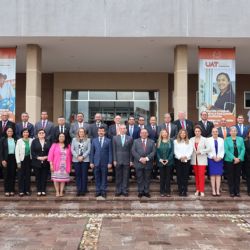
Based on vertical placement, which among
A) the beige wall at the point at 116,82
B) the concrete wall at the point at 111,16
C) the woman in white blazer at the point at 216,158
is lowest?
the woman in white blazer at the point at 216,158

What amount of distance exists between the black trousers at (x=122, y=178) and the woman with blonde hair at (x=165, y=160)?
824 mm

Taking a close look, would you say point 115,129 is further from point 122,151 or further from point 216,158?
point 216,158

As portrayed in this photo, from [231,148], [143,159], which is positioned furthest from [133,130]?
[231,148]

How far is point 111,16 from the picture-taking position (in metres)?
11.2

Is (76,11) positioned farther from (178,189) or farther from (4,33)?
(178,189)

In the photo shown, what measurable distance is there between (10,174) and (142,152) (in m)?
3.19

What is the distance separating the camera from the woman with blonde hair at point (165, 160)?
30.5ft

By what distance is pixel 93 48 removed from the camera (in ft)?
42.4

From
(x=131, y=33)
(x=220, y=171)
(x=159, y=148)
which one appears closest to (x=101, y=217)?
(x=159, y=148)

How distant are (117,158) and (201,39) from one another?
186 inches

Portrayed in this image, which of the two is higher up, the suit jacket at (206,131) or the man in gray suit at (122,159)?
the suit jacket at (206,131)

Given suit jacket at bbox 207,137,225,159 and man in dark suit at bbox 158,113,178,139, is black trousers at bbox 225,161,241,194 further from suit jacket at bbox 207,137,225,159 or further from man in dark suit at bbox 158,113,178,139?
man in dark suit at bbox 158,113,178,139

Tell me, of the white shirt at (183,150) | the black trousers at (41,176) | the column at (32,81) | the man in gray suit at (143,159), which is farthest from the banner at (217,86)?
the black trousers at (41,176)

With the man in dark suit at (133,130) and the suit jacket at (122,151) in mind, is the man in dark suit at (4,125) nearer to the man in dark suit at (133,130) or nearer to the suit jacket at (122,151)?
the suit jacket at (122,151)
